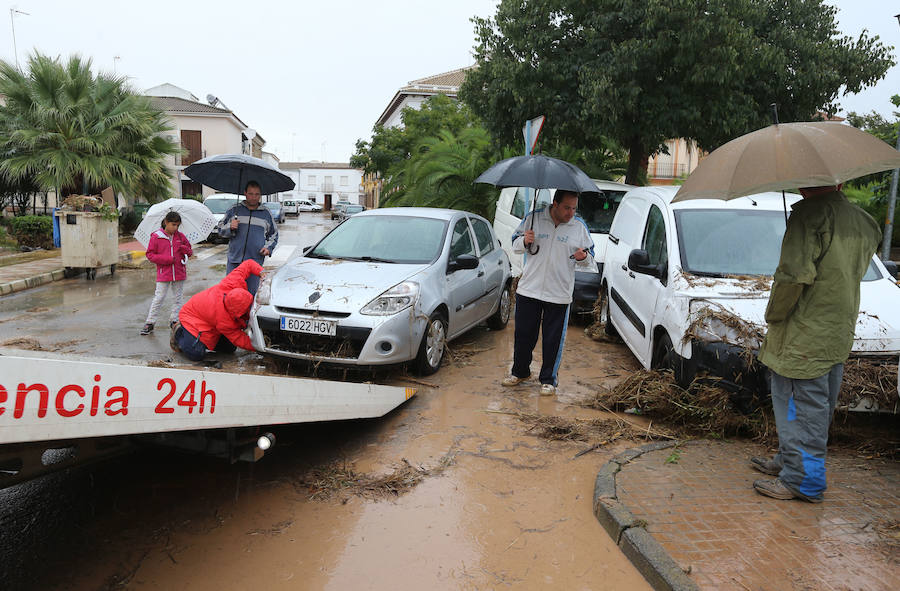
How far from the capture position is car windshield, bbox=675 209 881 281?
17.6 feet

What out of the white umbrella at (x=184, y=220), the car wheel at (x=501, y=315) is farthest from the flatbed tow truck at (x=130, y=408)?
the white umbrella at (x=184, y=220)

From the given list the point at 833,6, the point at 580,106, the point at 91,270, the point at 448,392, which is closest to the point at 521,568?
the point at 448,392

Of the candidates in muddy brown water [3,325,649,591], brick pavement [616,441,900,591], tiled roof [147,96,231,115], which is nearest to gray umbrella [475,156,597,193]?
muddy brown water [3,325,649,591]

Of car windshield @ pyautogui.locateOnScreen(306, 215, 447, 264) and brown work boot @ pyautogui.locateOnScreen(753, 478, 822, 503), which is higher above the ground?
car windshield @ pyautogui.locateOnScreen(306, 215, 447, 264)

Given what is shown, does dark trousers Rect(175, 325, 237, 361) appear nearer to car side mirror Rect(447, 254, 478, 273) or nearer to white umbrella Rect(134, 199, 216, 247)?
white umbrella Rect(134, 199, 216, 247)

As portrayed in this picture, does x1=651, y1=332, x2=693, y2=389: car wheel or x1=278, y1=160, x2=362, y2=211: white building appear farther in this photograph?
x1=278, y1=160, x2=362, y2=211: white building

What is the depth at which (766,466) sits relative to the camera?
4.08 metres

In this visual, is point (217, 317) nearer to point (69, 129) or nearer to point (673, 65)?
point (673, 65)

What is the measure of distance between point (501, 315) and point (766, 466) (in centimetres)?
468

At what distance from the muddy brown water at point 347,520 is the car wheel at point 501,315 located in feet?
10.9

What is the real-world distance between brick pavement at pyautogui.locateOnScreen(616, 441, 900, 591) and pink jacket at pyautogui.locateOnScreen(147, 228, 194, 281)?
6.00 metres

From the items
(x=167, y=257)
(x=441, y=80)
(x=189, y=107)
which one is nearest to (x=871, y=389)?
(x=167, y=257)

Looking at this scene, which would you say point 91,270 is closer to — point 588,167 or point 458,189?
point 458,189

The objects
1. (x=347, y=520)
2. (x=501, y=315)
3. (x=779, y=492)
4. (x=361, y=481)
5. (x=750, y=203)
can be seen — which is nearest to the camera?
(x=347, y=520)
